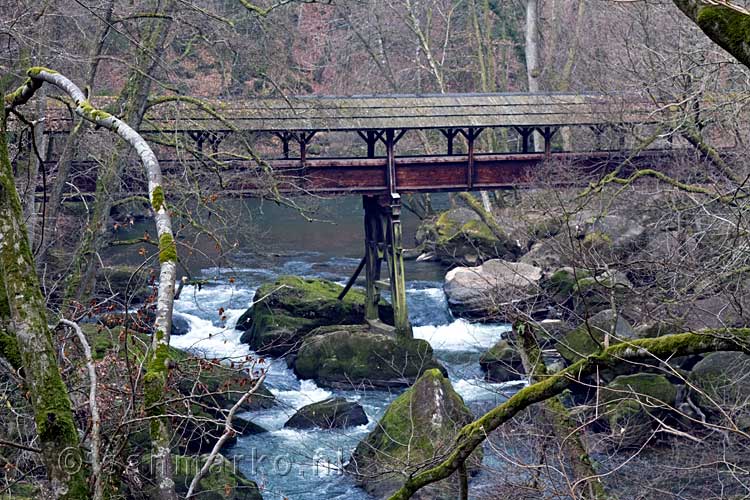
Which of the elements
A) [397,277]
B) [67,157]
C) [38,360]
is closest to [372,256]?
[397,277]

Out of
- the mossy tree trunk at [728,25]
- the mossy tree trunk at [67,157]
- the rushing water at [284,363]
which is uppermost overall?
the mossy tree trunk at [728,25]

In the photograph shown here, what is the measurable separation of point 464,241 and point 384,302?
5707 millimetres

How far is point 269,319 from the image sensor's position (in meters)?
16.6

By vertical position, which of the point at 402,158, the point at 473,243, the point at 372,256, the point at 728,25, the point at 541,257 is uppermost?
the point at 728,25

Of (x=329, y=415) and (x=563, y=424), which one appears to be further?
(x=329, y=415)

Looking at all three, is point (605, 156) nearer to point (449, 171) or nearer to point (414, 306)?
point (449, 171)

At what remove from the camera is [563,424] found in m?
6.20

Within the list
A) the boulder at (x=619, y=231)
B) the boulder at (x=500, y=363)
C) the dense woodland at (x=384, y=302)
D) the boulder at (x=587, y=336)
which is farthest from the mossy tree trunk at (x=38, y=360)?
the boulder at (x=619, y=231)

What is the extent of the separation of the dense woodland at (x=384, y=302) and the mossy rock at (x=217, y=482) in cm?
6

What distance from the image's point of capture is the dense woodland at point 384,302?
3.39m

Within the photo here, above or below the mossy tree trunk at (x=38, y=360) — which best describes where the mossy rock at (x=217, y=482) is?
below

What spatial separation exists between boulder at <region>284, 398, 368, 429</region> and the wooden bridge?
408 cm

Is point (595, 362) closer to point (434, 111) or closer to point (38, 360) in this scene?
point (38, 360)

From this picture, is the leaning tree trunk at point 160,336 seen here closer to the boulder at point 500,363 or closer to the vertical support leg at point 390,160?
the boulder at point 500,363
